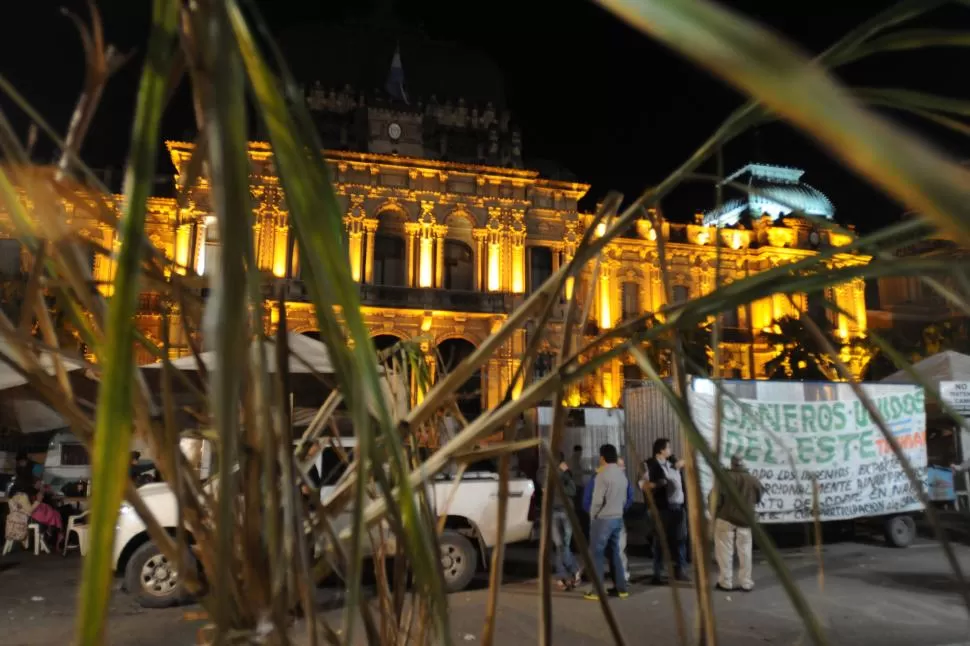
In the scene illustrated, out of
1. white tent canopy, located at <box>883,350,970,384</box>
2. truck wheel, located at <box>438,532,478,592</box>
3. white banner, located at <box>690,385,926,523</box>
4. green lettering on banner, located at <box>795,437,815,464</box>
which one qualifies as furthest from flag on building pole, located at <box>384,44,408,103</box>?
truck wheel, located at <box>438,532,478,592</box>

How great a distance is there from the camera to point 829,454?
8.80 metres

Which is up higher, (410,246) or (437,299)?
(410,246)

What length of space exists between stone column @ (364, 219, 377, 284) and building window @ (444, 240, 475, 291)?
2.91 meters

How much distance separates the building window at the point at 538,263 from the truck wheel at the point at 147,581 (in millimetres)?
20353

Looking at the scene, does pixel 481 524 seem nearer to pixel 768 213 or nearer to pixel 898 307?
pixel 768 213

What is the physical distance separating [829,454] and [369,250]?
709 inches

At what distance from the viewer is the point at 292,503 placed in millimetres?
628

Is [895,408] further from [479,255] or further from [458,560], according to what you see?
[479,255]

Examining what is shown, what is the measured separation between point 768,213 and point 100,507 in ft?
116

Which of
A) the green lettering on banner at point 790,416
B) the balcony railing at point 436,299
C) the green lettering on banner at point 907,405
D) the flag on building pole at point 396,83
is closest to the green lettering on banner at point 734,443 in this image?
the green lettering on banner at point 790,416

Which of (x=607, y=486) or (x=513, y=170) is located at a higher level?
(x=513, y=170)

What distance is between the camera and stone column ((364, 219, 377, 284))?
2392cm

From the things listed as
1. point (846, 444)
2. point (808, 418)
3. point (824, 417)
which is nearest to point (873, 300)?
point (846, 444)

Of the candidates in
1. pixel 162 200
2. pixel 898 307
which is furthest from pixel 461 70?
pixel 898 307
